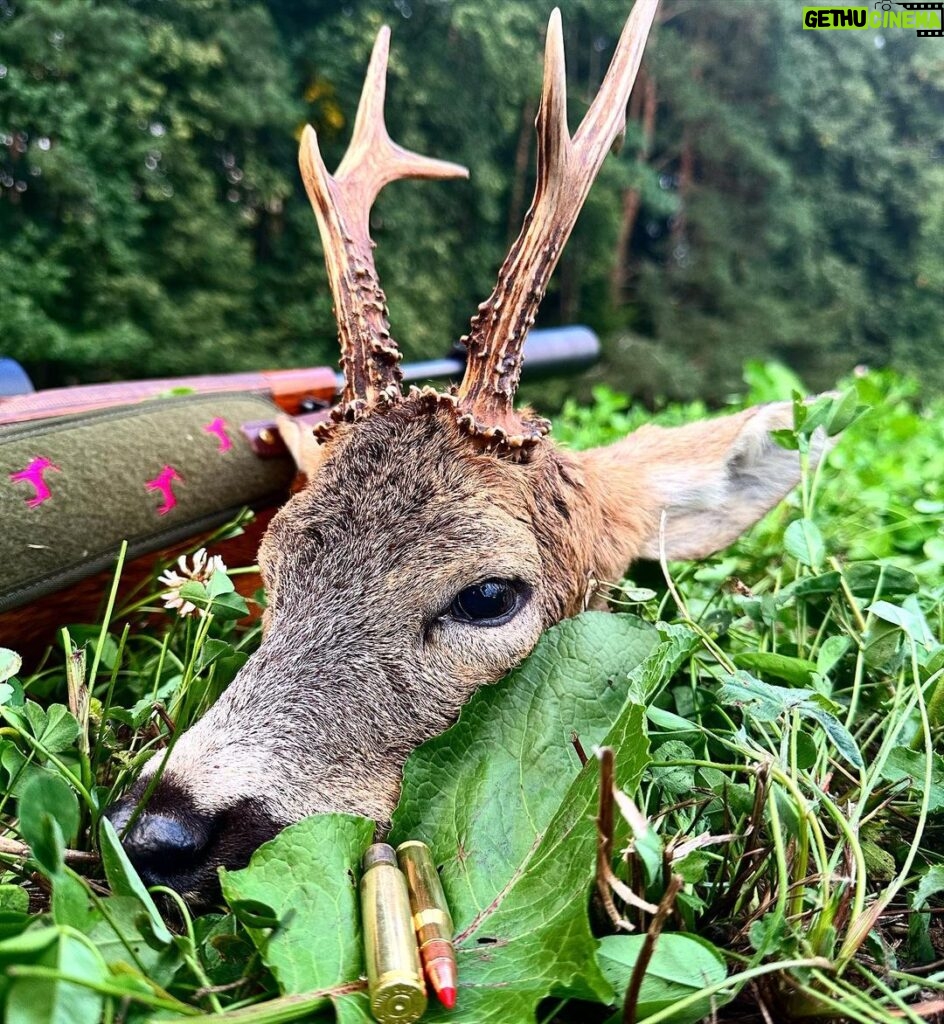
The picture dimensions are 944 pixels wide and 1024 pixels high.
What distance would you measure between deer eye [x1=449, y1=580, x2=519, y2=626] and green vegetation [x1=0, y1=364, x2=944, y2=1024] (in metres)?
0.19

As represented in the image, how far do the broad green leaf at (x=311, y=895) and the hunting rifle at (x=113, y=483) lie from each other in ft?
4.01

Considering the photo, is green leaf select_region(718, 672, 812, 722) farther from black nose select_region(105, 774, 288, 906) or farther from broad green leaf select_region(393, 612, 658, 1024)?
black nose select_region(105, 774, 288, 906)

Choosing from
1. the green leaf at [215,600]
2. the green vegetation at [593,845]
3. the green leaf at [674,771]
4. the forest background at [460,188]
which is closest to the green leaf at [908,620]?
the green vegetation at [593,845]

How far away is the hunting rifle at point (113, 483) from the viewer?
2115 millimetres

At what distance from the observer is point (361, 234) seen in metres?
2.38

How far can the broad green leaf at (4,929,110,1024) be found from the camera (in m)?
0.79

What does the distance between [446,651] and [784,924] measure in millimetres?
861

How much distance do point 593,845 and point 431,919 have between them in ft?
0.84

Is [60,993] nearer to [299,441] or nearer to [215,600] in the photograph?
[215,600]

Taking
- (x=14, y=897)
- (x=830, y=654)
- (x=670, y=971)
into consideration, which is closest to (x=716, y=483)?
(x=830, y=654)

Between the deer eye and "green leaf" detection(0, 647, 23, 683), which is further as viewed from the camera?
the deer eye

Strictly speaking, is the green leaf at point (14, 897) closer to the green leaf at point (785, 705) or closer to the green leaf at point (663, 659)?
the green leaf at point (663, 659)

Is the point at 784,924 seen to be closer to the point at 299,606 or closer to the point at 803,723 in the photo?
the point at 803,723

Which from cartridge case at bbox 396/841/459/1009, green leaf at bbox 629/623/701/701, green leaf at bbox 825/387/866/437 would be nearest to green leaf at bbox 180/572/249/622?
cartridge case at bbox 396/841/459/1009
